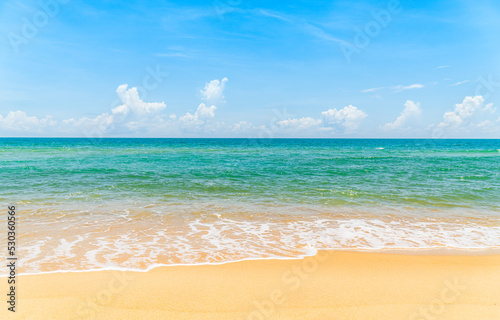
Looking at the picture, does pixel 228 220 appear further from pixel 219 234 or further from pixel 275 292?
pixel 275 292

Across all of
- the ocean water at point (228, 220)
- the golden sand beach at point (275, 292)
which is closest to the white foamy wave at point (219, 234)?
the ocean water at point (228, 220)

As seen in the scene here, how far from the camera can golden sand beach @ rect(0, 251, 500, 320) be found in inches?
168

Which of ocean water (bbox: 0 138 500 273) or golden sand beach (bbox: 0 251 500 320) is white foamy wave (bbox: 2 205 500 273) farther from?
Result: golden sand beach (bbox: 0 251 500 320)

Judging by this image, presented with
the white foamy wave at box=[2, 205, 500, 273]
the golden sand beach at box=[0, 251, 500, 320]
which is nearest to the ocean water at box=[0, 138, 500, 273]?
the white foamy wave at box=[2, 205, 500, 273]

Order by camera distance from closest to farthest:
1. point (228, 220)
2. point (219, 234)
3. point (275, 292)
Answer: point (275, 292), point (219, 234), point (228, 220)

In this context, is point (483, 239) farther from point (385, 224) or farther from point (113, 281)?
point (113, 281)

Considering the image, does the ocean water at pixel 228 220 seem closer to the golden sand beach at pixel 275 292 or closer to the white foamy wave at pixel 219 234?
the white foamy wave at pixel 219 234

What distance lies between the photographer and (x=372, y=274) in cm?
563

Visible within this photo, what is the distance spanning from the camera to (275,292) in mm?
4879

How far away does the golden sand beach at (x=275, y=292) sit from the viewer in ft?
14.0

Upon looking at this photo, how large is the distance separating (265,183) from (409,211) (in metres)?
8.25

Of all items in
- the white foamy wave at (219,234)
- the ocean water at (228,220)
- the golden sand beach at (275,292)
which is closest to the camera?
the golden sand beach at (275,292)

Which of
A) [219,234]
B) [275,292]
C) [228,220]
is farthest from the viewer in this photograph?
[228,220]

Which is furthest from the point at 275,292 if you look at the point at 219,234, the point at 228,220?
the point at 228,220
